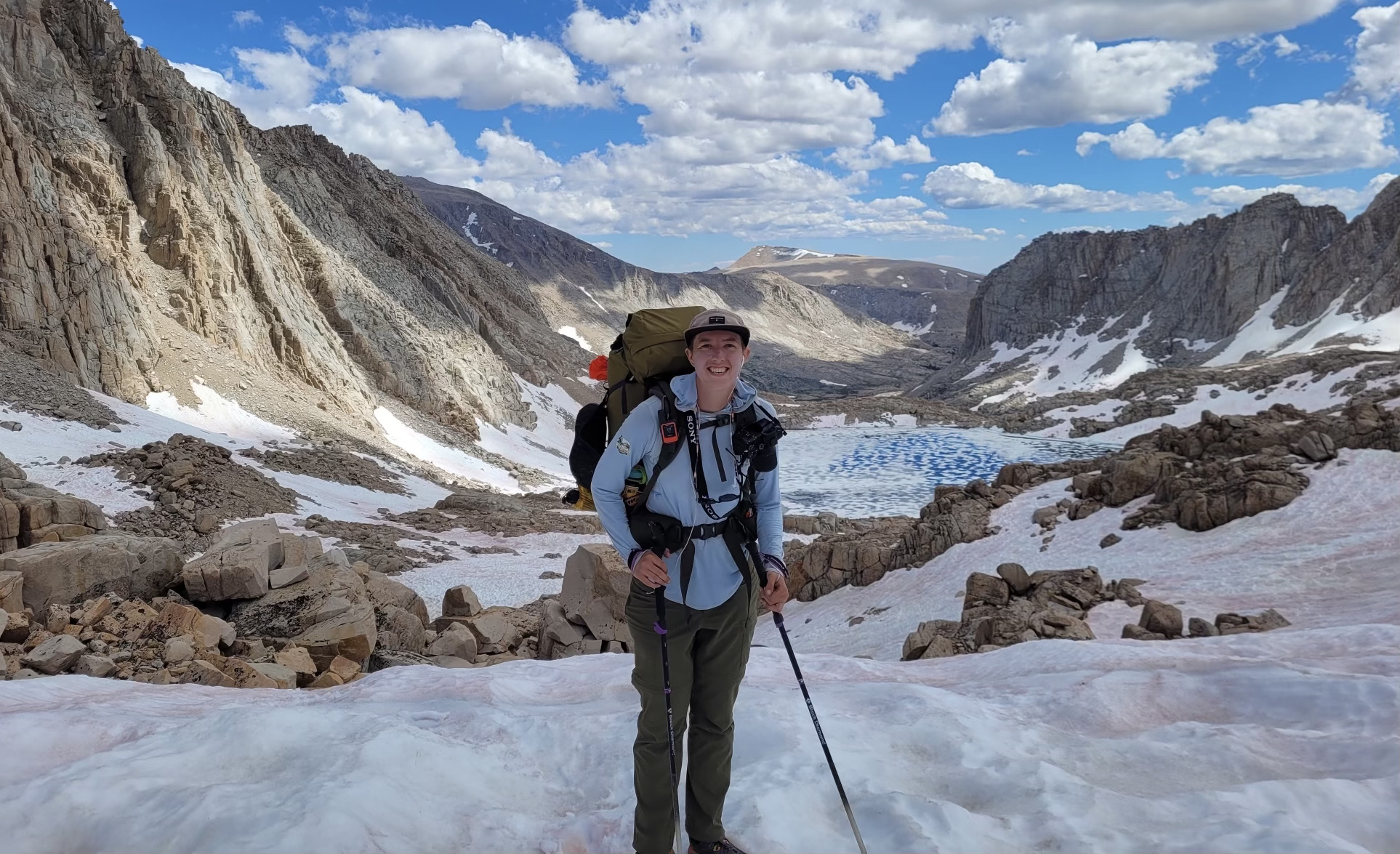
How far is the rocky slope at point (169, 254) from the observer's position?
2694cm

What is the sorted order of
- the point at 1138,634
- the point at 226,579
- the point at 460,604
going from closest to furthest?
the point at 1138,634, the point at 226,579, the point at 460,604

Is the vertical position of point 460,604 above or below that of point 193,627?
below

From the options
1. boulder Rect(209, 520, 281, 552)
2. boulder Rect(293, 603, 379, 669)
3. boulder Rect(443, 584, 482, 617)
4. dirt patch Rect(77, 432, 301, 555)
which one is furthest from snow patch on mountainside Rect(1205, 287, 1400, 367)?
boulder Rect(293, 603, 379, 669)

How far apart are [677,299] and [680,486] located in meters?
180

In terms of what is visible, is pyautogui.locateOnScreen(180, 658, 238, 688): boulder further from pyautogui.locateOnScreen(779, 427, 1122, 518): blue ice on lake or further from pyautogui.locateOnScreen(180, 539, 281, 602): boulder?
pyautogui.locateOnScreen(779, 427, 1122, 518): blue ice on lake

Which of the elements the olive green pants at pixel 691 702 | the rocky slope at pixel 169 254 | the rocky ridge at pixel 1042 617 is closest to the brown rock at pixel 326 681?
the olive green pants at pixel 691 702

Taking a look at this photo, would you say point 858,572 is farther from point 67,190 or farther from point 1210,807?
point 67,190

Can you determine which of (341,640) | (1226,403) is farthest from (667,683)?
(1226,403)

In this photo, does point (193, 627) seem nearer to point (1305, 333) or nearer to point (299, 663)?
point (299, 663)

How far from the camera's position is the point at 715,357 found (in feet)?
12.0

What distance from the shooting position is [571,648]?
10000 millimetres

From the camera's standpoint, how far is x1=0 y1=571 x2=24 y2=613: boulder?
299 inches

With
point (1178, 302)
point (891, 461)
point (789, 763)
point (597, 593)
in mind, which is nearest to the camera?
point (789, 763)

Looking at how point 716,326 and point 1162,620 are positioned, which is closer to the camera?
point 716,326
